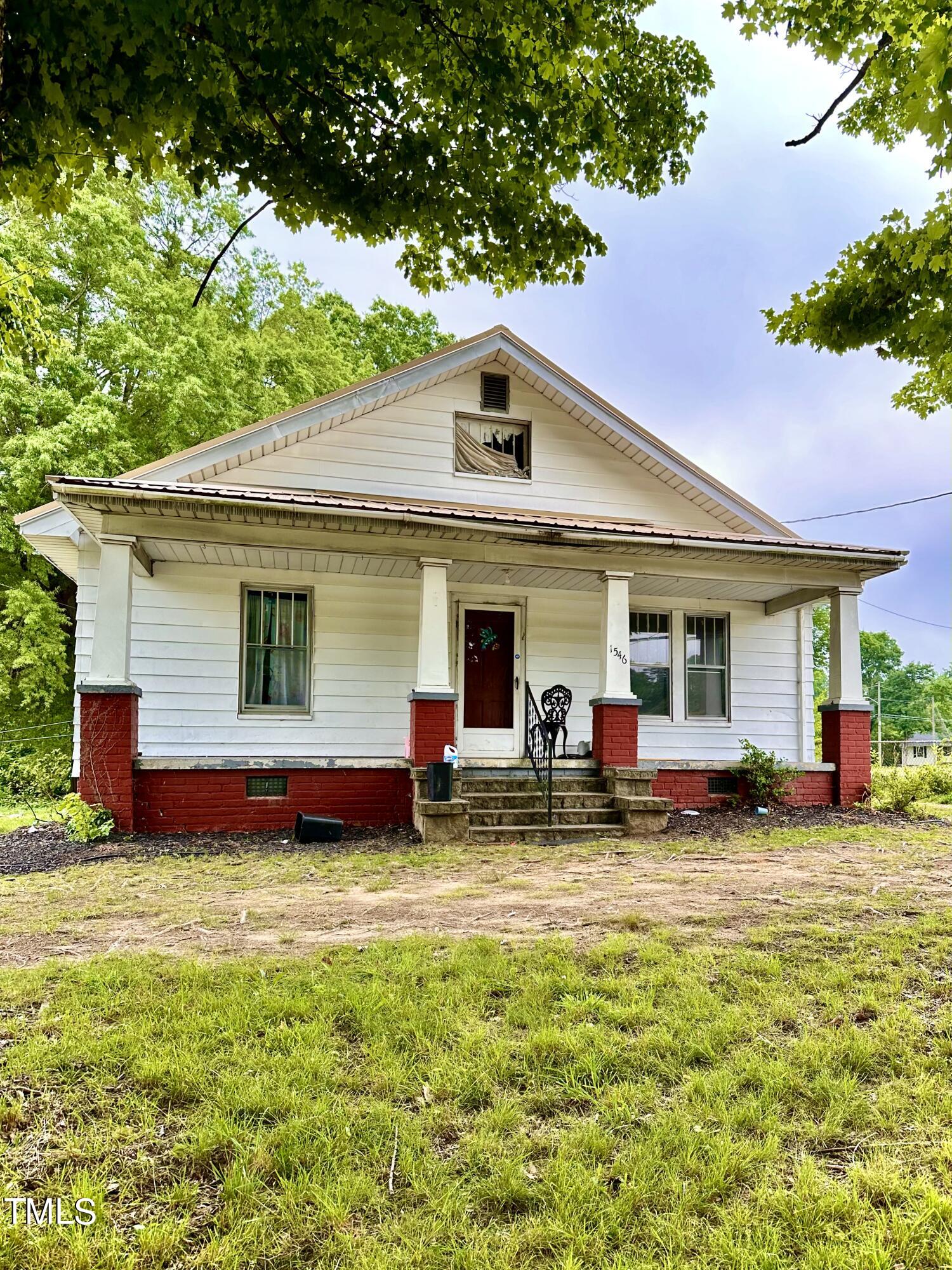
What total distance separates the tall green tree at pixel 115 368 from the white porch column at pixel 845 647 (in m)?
15.6

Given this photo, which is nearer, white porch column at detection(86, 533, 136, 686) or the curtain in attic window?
white porch column at detection(86, 533, 136, 686)

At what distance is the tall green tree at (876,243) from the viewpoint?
4.88m

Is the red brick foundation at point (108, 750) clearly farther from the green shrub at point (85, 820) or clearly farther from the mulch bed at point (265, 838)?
the mulch bed at point (265, 838)

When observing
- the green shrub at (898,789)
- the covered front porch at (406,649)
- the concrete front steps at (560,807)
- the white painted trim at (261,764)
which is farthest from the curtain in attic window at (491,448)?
the green shrub at (898,789)

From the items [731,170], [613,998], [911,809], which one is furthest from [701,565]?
[613,998]

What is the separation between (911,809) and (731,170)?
966 centimetres

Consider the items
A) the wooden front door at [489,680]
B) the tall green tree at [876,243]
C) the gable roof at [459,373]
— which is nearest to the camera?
the tall green tree at [876,243]

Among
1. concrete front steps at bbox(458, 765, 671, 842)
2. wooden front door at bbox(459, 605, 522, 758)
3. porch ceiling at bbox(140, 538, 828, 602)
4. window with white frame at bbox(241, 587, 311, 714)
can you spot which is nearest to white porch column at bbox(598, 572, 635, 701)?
porch ceiling at bbox(140, 538, 828, 602)

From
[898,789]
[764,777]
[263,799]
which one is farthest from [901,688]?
[263,799]

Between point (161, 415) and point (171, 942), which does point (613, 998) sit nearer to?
point (171, 942)

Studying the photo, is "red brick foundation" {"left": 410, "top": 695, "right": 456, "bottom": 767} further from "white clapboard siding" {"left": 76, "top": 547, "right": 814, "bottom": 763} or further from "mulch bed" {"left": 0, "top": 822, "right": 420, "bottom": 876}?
"white clapboard siding" {"left": 76, "top": 547, "right": 814, "bottom": 763}

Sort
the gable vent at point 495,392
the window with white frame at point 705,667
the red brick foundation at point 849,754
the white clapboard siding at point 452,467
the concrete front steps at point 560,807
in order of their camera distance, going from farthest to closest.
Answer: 1. the window with white frame at point 705,667
2. the gable vent at point 495,392
3. the red brick foundation at point 849,754
4. the white clapboard siding at point 452,467
5. the concrete front steps at point 560,807

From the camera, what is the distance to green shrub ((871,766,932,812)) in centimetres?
1083

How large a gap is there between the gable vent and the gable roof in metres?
0.21
